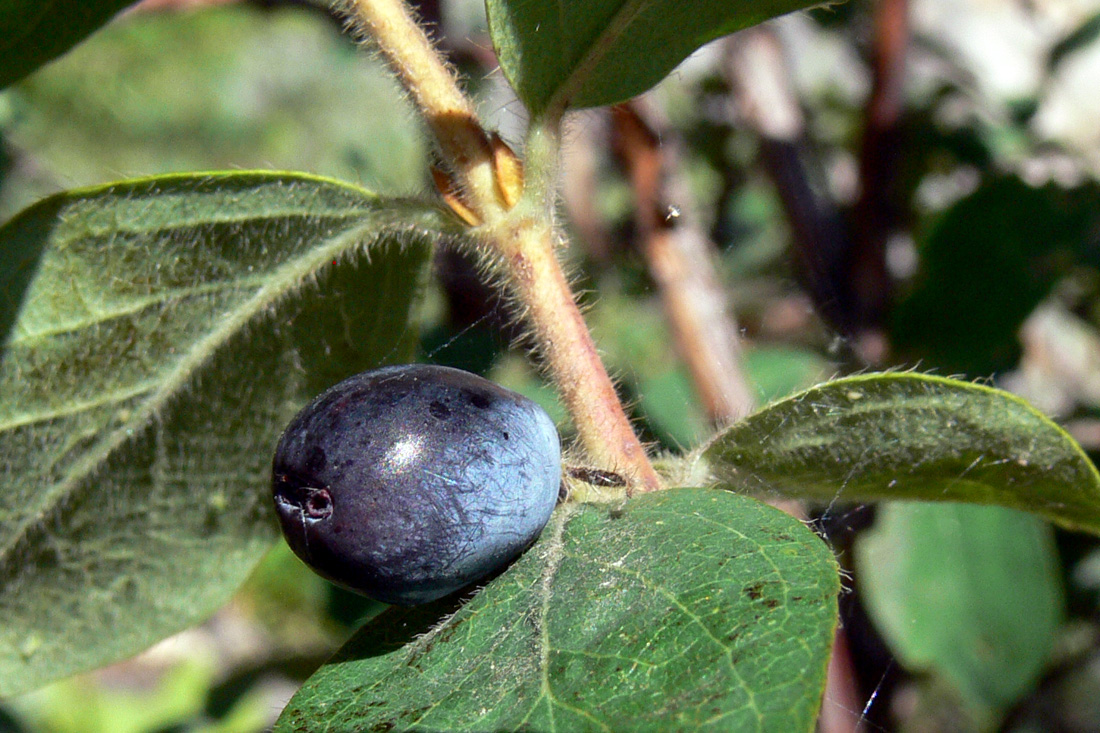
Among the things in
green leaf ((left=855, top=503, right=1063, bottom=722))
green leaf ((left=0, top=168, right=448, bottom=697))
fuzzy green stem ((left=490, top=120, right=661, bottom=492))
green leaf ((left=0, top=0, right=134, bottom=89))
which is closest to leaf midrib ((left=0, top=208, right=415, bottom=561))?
green leaf ((left=0, top=168, right=448, bottom=697))

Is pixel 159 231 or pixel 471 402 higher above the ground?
pixel 159 231

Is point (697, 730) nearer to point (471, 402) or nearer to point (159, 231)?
point (471, 402)

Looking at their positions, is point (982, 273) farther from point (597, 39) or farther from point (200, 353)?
point (200, 353)

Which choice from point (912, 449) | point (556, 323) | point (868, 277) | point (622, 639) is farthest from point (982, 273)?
point (622, 639)

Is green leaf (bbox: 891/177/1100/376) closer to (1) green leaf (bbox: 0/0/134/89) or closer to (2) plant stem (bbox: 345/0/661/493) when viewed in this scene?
(2) plant stem (bbox: 345/0/661/493)

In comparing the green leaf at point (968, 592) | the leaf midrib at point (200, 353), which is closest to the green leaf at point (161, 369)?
the leaf midrib at point (200, 353)

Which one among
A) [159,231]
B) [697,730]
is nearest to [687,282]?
[159,231]
